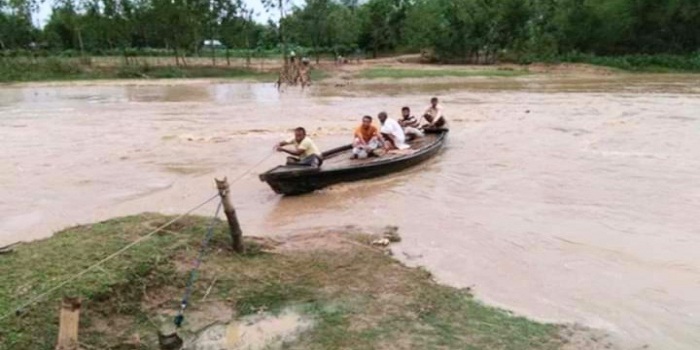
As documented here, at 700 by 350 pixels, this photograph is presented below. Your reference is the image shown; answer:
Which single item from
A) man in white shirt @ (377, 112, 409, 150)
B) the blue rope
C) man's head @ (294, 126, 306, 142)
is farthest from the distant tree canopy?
the blue rope

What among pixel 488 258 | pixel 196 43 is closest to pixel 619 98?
pixel 488 258

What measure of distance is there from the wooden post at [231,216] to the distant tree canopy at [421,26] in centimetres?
3740

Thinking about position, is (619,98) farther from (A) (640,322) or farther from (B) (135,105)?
(A) (640,322)

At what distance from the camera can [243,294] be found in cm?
552

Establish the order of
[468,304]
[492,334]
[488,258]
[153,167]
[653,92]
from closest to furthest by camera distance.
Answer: [492,334] < [468,304] < [488,258] < [153,167] < [653,92]

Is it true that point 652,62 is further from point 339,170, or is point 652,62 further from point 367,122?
point 339,170

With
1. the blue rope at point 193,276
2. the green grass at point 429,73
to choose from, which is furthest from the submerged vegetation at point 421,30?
the blue rope at point 193,276

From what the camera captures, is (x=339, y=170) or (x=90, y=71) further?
(x=90, y=71)

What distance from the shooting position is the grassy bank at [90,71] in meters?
37.5

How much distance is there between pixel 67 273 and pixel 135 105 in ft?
68.0

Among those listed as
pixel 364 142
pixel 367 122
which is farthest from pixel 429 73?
pixel 367 122

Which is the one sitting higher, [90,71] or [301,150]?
[301,150]

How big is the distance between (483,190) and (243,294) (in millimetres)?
6556

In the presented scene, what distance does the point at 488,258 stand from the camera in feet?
25.0
